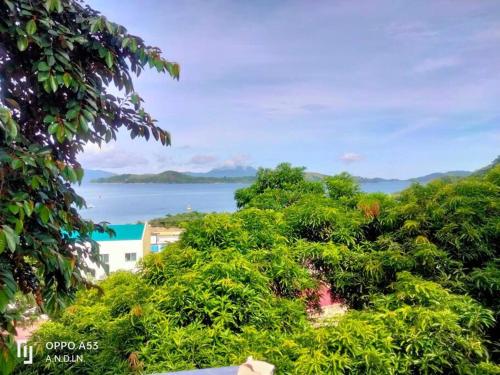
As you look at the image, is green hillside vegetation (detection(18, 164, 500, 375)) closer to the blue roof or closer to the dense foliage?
the dense foliage

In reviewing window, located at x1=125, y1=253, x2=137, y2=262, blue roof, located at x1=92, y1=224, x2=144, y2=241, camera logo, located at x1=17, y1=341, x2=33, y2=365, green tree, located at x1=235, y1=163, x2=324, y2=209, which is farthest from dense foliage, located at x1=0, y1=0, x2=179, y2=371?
blue roof, located at x1=92, y1=224, x2=144, y2=241

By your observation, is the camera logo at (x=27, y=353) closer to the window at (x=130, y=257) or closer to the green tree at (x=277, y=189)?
the green tree at (x=277, y=189)

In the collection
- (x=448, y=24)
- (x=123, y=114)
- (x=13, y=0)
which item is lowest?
(x=123, y=114)

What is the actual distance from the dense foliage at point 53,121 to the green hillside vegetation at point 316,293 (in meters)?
0.82

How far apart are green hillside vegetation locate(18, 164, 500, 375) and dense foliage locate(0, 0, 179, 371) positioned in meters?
0.82

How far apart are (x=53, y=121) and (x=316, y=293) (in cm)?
281

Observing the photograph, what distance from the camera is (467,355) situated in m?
2.46

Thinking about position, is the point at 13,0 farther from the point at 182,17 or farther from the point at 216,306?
the point at 182,17

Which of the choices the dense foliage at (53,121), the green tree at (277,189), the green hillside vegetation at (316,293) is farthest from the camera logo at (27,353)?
the green tree at (277,189)

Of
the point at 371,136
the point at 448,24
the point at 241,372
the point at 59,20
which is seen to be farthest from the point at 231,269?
the point at 371,136

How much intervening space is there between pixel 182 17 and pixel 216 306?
2776 millimetres

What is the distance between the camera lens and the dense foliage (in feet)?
4.73

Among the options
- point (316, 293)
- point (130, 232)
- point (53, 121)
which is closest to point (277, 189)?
point (316, 293)

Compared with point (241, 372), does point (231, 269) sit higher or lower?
higher
